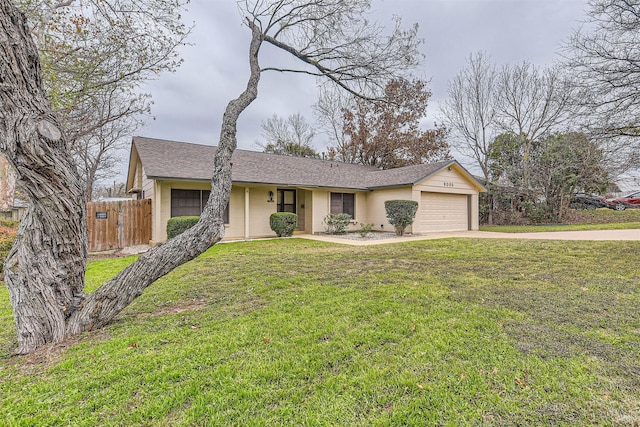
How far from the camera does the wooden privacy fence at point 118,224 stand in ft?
33.6

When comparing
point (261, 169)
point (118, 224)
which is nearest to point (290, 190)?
point (261, 169)

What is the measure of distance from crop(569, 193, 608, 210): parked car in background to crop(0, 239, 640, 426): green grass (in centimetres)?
1962

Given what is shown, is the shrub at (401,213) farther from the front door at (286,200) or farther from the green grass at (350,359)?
the green grass at (350,359)

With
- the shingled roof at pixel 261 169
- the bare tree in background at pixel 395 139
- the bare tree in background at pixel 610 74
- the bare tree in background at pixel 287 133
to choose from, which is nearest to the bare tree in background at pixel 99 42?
the shingled roof at pixel 261 169

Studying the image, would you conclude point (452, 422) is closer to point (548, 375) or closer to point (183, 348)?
point (548, 375)

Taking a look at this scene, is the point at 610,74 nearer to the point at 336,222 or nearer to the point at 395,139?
the point at 336,222

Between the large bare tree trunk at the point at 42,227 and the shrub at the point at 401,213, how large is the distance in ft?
35.4

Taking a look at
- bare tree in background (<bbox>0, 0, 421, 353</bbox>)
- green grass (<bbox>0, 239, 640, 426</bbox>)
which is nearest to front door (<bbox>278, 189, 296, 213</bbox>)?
green grass (<bbox>0, 239, 640, 426</bbox>)

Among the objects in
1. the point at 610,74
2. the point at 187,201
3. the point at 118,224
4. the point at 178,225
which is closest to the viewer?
the point at 610,74

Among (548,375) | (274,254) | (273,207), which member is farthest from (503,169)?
(548,375)

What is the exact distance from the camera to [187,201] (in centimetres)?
1173

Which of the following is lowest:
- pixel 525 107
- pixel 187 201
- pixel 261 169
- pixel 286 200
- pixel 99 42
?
pixel 187 201

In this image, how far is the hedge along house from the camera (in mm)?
11406

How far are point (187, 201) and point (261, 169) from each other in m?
3.67
